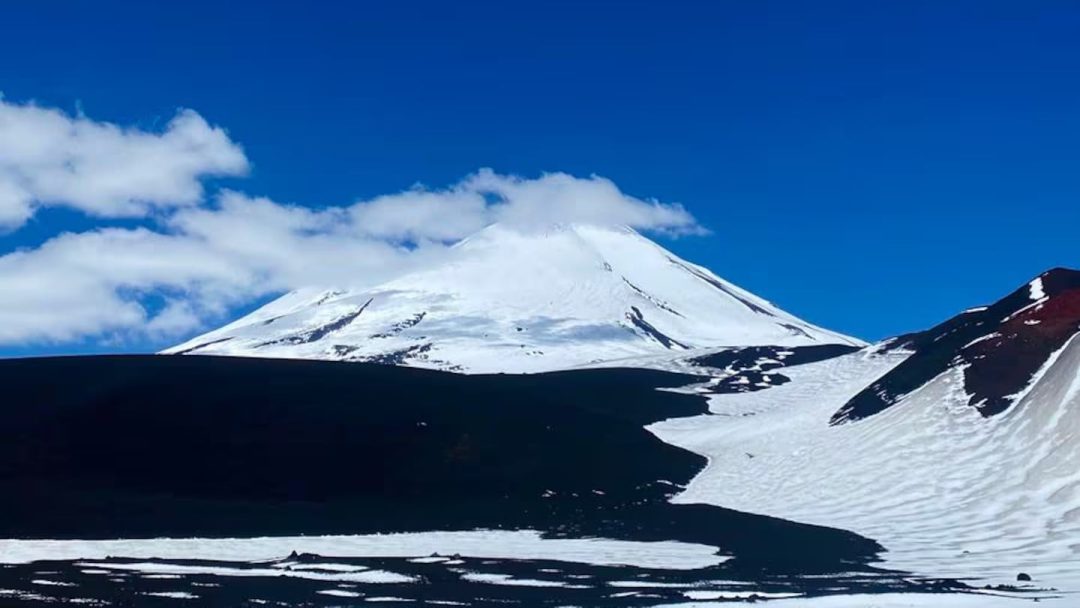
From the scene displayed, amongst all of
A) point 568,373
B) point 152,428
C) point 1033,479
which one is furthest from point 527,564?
point 568,373

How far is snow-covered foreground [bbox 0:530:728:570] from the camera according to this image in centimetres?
3453

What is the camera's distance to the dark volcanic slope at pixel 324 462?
42.1m

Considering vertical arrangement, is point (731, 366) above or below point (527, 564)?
above

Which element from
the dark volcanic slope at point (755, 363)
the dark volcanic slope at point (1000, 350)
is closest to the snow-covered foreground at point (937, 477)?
the dark volcanic slope at point (1000, 350)

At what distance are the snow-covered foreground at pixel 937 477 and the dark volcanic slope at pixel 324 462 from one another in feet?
8.37

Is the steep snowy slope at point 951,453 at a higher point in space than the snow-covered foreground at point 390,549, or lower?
higher

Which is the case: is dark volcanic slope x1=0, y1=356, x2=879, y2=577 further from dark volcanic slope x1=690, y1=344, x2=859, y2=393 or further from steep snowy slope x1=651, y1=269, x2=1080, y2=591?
dark volcanic slope x1=690, y1=344, x2=859, y2=393

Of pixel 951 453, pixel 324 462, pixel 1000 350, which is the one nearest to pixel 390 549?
pixel 324 462

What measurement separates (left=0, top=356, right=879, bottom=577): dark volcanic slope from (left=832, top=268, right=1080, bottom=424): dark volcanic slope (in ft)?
47.8

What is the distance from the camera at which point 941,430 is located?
57.8 metres

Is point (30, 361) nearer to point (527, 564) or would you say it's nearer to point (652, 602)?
point (527, 564)

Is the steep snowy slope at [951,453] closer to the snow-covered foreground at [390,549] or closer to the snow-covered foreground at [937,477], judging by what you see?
the snow-covered foreground at [937,477]

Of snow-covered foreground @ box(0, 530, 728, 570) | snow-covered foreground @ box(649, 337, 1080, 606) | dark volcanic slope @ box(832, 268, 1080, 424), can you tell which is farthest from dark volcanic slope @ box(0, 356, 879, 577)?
dark volcanic slope @ box(832, 268, 1080, 424)

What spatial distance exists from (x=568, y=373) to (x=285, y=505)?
77408mm
